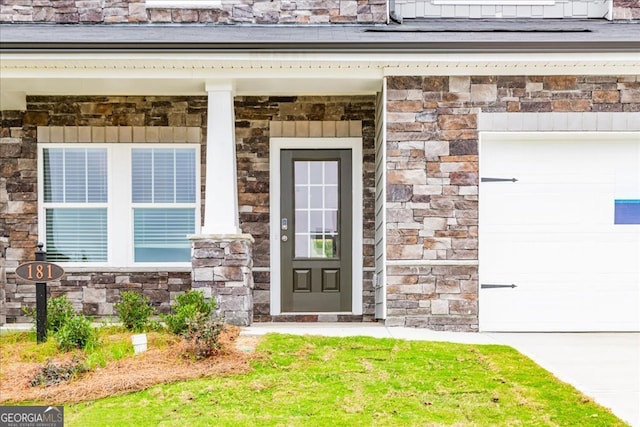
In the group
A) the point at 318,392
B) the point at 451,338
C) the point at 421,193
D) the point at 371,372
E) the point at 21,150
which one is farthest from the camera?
the point at 21,150

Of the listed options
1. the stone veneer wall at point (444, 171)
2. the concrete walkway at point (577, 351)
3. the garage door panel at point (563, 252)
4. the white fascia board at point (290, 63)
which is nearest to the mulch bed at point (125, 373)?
the concrete walkway at point (577, 351)

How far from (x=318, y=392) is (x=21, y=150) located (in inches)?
230

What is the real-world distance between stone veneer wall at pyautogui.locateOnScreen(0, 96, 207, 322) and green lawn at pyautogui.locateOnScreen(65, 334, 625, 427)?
3418mm

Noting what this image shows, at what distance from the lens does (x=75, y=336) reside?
20.3 feet

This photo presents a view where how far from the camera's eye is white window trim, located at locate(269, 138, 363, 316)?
8.88 m

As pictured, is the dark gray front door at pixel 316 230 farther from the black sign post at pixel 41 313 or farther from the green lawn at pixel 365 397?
the black sign post at pixel 41 313

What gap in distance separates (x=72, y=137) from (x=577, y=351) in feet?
21.4

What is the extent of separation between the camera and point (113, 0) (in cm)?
883

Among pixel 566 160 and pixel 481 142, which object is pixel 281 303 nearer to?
pixel 481 142

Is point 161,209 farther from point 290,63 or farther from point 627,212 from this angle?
point 627,212

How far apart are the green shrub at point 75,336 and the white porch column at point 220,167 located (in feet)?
5.83

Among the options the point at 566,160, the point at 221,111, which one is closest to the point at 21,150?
the point at 221,111

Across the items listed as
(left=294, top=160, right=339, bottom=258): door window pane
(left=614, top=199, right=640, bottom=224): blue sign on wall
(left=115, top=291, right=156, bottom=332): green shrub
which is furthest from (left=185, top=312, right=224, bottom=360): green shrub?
(left=614, top=199, right=640, bottom=224): blue sign on wall

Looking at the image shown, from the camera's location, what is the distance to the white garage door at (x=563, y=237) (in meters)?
7.71
